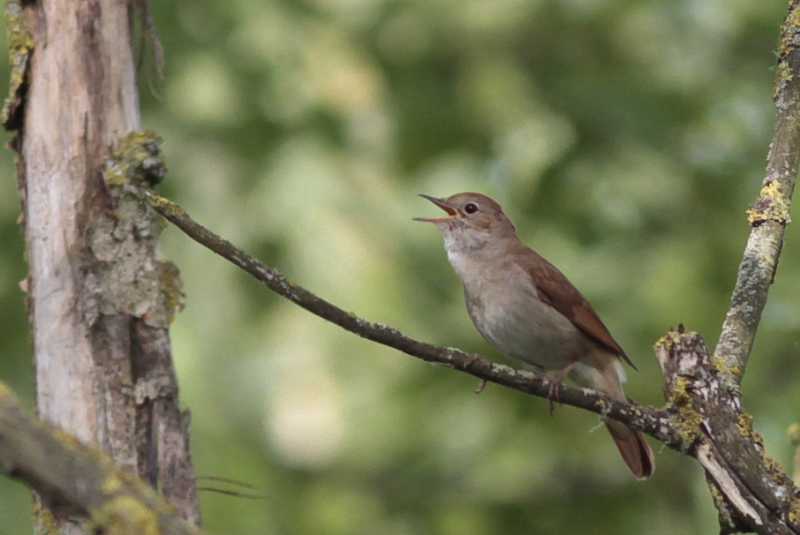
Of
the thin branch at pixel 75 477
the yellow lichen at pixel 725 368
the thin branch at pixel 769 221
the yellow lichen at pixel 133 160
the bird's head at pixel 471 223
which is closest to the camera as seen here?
the thin branch at pixel 75 477

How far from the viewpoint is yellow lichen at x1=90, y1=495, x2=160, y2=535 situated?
211 centimetres

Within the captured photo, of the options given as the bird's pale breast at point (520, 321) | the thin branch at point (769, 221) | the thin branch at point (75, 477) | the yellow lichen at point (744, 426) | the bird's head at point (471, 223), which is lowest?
the thin branch at point (75, 477)

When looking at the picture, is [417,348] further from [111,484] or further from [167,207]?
[111,484]

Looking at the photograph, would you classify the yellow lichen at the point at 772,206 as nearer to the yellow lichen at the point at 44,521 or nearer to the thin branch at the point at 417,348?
the thin branch at the point at 417,348

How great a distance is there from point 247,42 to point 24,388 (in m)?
2.73

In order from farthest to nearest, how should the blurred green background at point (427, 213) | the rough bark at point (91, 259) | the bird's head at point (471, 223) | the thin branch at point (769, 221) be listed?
1. the blurred green background at point (427, 213)
2. the bird's head at point (471, 223)
3. the rough bark at point (91, 259)
4. the thin branch at point (769, 221)

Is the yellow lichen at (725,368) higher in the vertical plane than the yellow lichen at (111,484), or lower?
higher

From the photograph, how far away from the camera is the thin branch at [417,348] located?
335cm

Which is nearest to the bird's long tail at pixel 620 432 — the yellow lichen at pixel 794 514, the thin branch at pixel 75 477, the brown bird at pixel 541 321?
the brown bird at pixel 541 321

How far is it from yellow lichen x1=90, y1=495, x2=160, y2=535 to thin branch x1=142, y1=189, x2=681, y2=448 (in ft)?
4.02

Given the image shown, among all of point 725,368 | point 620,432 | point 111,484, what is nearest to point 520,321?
point 620,432

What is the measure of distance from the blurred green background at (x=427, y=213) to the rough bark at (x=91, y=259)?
129 inches

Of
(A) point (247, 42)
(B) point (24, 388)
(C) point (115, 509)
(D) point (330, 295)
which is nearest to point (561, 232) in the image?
(D) point (330, 295)

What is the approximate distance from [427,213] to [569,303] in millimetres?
2166
